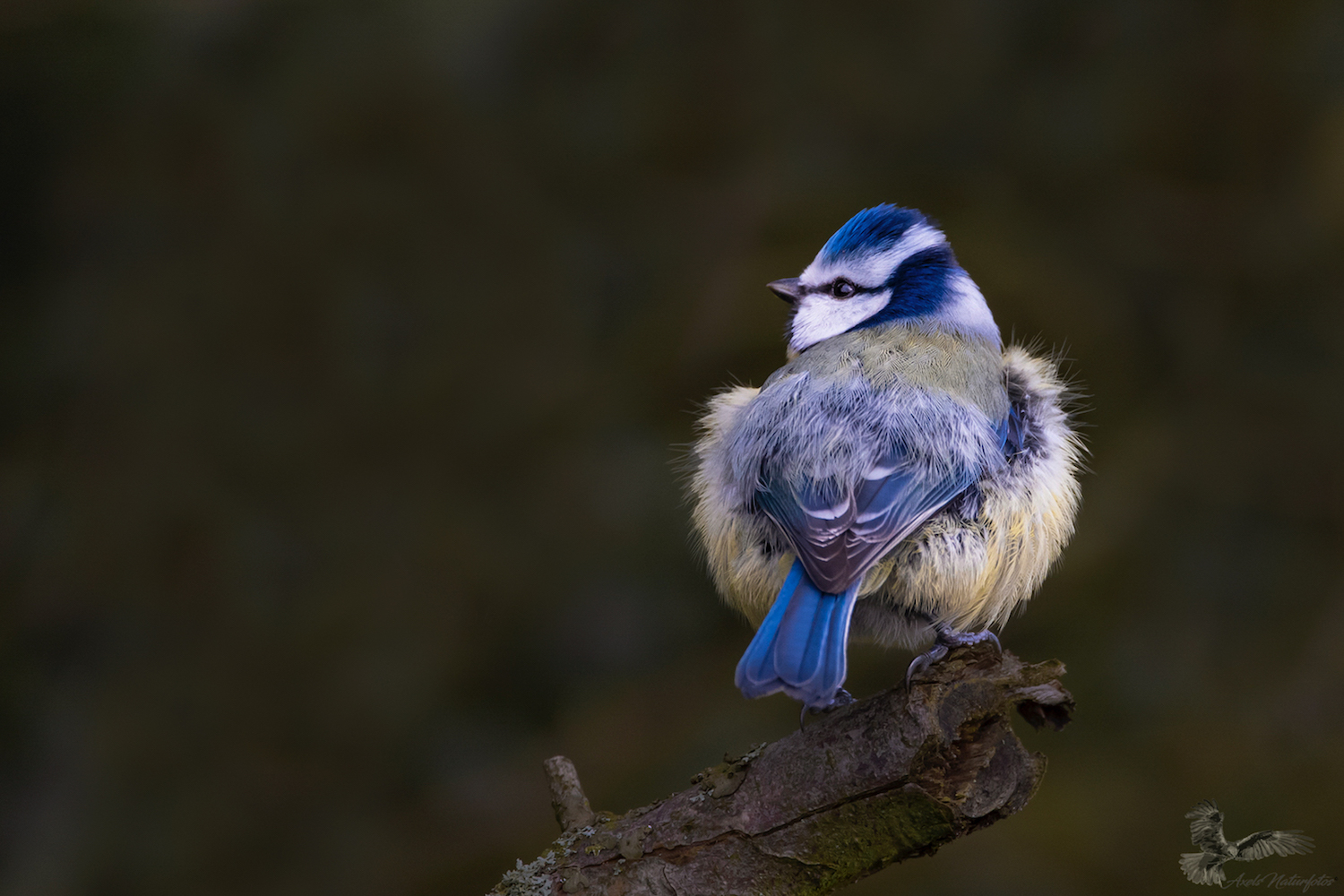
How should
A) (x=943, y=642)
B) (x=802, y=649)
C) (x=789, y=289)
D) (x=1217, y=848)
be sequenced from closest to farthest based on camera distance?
1. (x=802, y=649)
2. (x=943, y=642)
3. (x=1217, y=848)
4. (x=789, y=289)

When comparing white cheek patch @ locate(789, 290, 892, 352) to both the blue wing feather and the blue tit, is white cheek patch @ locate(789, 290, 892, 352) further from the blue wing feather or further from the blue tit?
the blue wing feather

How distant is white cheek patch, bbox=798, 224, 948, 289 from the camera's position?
2277 mm

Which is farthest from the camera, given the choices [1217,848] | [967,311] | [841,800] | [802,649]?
[967,311]

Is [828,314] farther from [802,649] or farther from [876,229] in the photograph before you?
[802,649]

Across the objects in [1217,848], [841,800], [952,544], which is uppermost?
[952,544]

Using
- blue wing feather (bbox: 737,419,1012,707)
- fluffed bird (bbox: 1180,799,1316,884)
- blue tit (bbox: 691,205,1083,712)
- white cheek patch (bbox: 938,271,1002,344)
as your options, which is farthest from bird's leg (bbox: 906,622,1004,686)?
fluffed bird (bbox: 1180,799,1316,884)

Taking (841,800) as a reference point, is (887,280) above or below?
above

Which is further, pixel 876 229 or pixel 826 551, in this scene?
pixel 876 229

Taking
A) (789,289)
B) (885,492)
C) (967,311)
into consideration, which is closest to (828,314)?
(789,289)

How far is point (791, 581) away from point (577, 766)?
2203 mm

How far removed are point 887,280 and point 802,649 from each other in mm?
1014

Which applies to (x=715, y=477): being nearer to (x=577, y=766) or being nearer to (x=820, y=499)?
(x=820, y=499)

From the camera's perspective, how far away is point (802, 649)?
1547mm

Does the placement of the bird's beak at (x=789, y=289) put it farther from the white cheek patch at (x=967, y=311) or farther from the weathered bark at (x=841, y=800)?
the weathered bark at (x=841, y=800)
